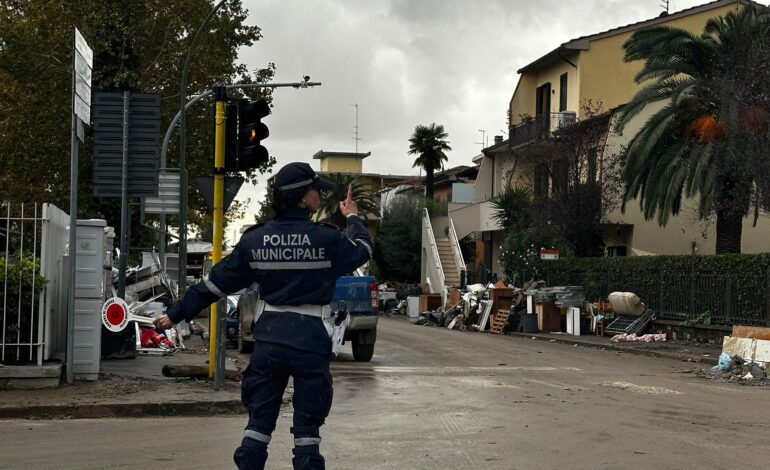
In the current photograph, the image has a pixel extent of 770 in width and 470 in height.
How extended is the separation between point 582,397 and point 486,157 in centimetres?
3805

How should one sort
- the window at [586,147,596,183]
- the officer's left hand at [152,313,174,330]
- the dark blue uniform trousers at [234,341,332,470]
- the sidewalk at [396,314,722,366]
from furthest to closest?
1. the window at [586,147,596,183]
2. the sidewalk at [396,314,722,366]
3. the officer's left hand at [152,313,174,330]
4. the dark blue uniform trousers at [234,341,332,470]

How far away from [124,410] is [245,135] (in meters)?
3.41

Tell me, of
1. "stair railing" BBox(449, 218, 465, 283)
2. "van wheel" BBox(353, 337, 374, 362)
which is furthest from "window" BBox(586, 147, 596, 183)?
"van wheel" BBox(353, 337, 374, 362)

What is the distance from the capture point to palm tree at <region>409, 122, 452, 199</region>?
210ft

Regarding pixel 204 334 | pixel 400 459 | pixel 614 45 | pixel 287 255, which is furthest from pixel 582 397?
pixel 614 45

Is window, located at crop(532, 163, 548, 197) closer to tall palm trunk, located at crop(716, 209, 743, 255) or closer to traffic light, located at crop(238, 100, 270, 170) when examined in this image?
tall palm trunk, located at crop(716, 209, 743, 255)

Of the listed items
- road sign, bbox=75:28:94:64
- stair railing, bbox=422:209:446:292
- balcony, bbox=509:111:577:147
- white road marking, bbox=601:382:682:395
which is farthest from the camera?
stair railing, bbox=422:209:446:292

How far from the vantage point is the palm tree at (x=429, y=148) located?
64000 mm

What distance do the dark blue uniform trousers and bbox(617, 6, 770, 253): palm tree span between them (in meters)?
20.4

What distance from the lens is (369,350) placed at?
17672mm

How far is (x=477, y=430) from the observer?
923 cm

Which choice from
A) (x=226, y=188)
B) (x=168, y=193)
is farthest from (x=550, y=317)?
(x=226, y=188)

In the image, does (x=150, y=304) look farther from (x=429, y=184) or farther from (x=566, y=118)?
(x=429, y=184)

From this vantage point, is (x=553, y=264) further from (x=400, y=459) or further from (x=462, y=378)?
(x=400, y=459)
